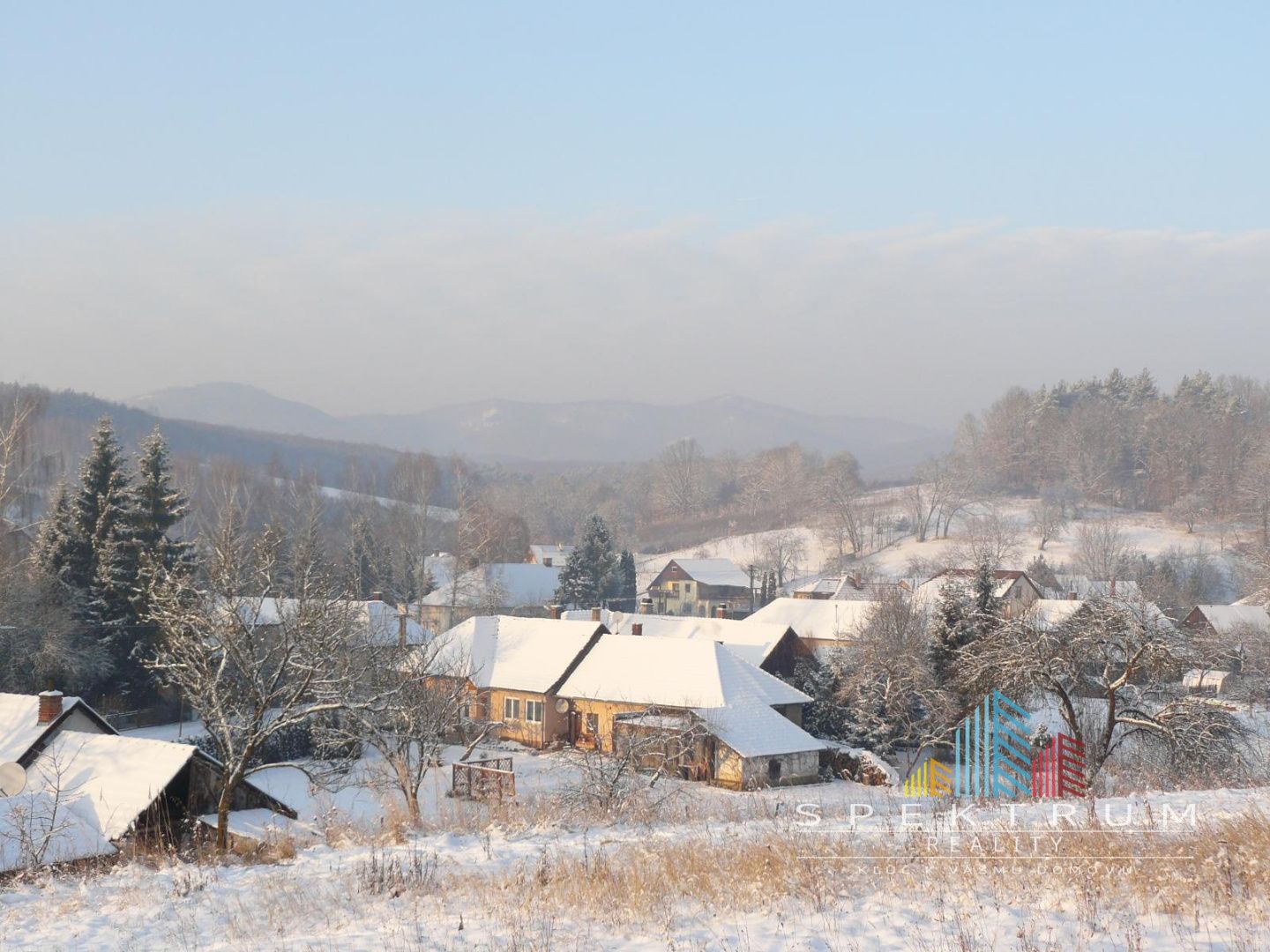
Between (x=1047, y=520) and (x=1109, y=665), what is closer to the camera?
(x=1109, y=665)

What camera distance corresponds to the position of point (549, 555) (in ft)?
332

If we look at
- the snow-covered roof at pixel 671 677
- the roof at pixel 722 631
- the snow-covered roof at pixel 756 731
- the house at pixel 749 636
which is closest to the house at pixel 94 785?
the snow-covered roof at pixel 756 731

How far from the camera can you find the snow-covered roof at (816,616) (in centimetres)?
5084

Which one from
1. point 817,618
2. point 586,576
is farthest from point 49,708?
point 586,576

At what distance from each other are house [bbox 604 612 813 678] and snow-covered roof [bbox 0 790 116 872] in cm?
2630

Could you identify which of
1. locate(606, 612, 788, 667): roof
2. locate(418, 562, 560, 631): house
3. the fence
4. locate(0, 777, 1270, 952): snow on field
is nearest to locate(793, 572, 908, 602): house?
locate(606, 612, 788, 667): roof

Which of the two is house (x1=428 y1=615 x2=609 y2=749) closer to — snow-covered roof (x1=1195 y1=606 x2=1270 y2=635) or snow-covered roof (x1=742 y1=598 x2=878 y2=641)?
snow-covered roof (x1=742 y1=598 x2=878 y2=641)

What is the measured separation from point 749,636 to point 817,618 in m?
9.36

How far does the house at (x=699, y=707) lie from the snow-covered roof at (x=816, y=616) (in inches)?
525

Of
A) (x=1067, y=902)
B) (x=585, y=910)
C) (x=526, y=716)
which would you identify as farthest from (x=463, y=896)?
(x=526, y=716)

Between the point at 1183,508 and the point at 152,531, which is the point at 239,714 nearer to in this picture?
the point at 152,531

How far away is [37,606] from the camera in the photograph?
35500mm

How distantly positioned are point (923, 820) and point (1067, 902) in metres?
3.73

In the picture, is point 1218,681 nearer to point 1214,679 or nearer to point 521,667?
point 1214,679
